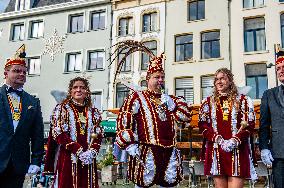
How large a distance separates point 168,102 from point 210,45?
1860 centimetres

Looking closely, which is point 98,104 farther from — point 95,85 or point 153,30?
point 153,30

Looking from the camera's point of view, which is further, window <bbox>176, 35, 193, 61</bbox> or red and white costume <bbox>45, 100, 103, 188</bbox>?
window <bbox>176, 35, 193, 61</bbox>

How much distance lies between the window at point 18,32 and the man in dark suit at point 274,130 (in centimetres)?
2654

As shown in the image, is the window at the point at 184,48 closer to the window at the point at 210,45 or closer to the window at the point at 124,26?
the window at the point at 210,45

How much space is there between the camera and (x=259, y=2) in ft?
72.2

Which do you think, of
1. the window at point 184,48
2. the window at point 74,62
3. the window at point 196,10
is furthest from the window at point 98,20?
the window at point 196,10

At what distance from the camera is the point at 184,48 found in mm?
23375

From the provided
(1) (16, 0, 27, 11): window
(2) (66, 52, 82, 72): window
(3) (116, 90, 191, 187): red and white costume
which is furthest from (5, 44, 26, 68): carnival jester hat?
(1) (16, 0, 27, 11): window

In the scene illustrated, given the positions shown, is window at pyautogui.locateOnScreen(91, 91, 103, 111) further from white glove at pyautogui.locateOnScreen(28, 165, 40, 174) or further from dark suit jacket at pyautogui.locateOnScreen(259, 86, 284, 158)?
dark suit jacket at pyautogui.locateOnScreen(259, 86, 284, 158)

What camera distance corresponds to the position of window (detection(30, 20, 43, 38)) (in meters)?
27.8

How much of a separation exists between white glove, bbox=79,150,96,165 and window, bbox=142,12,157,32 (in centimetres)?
2037

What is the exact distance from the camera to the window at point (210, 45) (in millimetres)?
22547

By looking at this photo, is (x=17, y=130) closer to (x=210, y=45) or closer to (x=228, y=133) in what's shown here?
(x=228, y=133)

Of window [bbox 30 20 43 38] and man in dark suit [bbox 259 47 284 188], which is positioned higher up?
window [bbox 30 20 43 38]
